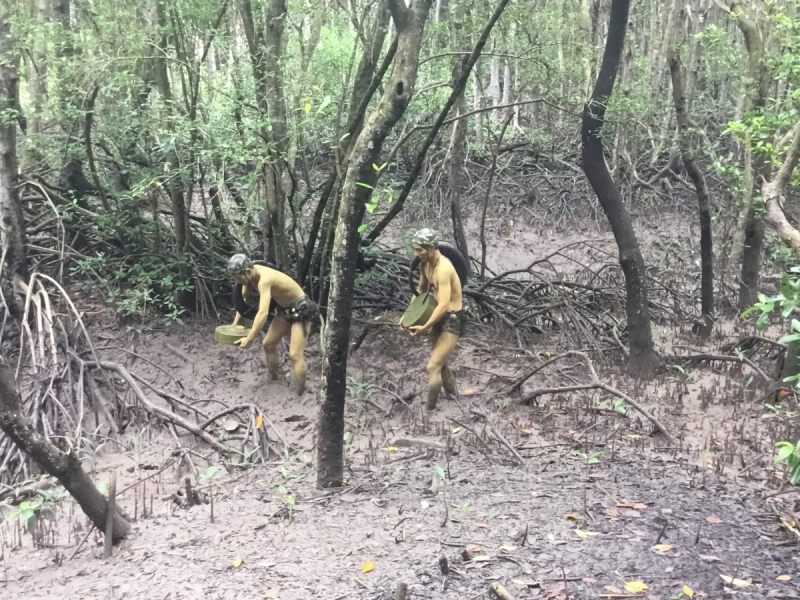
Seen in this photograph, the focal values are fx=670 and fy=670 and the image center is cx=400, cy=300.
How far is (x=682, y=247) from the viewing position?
14250mm

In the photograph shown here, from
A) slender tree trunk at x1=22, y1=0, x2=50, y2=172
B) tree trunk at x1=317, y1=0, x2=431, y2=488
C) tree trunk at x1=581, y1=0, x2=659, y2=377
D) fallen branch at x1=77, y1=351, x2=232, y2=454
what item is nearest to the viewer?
tree trunk at x1=317, y1=0, x2=431, y2=488

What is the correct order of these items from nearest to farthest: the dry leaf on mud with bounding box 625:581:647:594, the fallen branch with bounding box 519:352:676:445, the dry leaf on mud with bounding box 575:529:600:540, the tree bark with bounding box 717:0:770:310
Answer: the dry leaf on mud with bounding box 625:581:647:594
the dry leaf on mud with bounding box 575:529:600:540
the fallen branch with bounding box 519:352:676:445
the tree bark with bounding box 717:0:770:310

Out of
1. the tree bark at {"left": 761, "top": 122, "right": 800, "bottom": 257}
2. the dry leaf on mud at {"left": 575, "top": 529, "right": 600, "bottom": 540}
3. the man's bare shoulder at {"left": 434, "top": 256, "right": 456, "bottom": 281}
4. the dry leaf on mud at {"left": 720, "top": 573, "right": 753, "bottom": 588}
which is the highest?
the tree bark at {"left": 761, "top": 122, "right": 800, "bottom": 257}

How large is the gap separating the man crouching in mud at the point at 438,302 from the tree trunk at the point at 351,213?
5.37 ft

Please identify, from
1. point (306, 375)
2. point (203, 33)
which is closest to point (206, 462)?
point (306, 375)

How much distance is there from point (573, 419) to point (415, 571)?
9.65 ft

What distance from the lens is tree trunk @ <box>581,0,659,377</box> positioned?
704cm

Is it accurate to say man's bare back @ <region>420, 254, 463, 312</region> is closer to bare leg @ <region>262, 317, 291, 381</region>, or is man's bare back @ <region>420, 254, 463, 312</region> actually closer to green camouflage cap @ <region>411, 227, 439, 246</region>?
green camouflage cap @ <region>411, 227, 439, 246</region>

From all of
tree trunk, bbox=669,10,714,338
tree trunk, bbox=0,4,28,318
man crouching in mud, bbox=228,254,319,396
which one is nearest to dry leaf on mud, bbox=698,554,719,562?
man crouching in mud, bbox=228,254,319,396

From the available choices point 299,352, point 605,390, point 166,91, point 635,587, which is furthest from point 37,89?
point 635,587

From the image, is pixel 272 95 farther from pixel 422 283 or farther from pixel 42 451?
pixel 42 451

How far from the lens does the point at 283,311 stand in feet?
22.7

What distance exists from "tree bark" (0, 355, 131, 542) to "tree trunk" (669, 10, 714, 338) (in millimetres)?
6890

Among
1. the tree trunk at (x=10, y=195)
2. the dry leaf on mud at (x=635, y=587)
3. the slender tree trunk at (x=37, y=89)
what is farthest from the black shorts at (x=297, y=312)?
the dry leaf on mud at (x=635, y=587)
